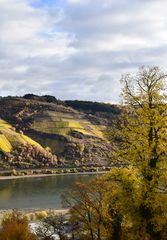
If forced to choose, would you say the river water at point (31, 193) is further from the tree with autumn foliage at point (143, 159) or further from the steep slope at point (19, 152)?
the tree with autumn foliage at point (143, 159)

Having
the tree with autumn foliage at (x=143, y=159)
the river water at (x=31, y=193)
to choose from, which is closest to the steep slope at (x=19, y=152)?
the river water at (x=31, y=193)

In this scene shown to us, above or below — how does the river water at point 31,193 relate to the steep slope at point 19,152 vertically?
below

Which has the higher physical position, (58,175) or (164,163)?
(164,163)

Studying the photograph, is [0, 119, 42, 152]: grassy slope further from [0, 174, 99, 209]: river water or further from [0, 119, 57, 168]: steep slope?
[0, 174, 99, 209]: river water

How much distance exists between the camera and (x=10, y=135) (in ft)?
630

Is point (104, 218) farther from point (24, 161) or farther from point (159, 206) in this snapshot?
point (24, 161)

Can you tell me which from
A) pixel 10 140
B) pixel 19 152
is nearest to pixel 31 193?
pixel 19 152

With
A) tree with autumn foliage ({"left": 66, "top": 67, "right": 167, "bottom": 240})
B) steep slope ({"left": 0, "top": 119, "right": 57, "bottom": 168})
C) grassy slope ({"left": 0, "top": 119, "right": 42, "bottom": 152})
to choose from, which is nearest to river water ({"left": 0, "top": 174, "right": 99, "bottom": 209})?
steep slope ({"left": 0, "top": 119, "right": 57, "bottom": 168})

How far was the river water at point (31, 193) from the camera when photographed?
88000 mm

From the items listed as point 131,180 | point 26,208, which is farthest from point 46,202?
point 131,180

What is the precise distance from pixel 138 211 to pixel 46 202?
72.0 metres

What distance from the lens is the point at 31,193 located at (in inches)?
4124

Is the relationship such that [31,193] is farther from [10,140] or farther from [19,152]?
[10,140]

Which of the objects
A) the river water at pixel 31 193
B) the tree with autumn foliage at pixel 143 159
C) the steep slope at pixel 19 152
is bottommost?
the river water at pixel 31 193
